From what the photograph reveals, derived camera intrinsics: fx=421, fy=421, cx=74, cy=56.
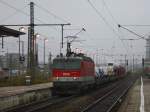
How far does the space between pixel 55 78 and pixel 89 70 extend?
5.65m

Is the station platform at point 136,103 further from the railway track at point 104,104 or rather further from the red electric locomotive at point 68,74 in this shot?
the red electric locomotive at point 68,74

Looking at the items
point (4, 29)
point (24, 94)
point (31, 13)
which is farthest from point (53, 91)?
point (31, 13)

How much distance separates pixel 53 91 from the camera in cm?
3234

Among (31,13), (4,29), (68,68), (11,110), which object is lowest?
(11,110)

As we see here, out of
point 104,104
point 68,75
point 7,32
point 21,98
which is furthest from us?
point 68,75

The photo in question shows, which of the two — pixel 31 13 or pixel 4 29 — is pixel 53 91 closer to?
pixel 4 29

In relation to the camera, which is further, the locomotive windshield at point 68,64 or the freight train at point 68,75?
the locomotive windshield at point 68,64

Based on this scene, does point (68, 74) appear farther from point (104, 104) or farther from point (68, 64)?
point (104, 104)

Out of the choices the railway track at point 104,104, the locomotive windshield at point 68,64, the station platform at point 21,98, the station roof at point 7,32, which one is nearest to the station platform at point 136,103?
the railway track at point 104,104

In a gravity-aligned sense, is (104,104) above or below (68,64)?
below

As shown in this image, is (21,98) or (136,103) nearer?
(136,103)

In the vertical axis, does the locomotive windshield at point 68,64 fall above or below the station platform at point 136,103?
above

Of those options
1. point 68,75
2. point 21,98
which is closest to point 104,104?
point 21,98

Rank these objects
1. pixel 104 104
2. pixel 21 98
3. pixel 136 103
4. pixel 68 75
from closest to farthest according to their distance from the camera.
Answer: pixel 136 103, pixel 104 104, pixel 21 98, pixel 68 75
